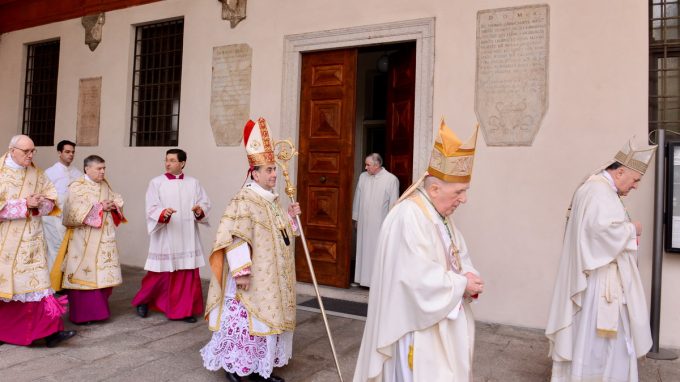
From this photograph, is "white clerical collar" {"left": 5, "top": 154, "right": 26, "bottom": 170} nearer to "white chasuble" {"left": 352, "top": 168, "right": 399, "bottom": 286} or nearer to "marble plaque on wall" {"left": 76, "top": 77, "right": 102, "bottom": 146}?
"white chasuble" {"left": 352, "top": 168, "right": 399, "bottom": 286}

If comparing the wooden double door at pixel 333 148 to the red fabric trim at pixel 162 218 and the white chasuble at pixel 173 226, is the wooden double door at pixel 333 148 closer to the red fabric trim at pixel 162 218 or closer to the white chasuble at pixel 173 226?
the white chasuble at pixel 173 226

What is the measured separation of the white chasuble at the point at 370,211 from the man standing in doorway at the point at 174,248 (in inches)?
88.5

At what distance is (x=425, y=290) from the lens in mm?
2369

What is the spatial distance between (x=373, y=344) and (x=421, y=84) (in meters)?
4.00

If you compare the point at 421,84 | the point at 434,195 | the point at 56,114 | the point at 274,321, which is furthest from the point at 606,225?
the point at 56,114

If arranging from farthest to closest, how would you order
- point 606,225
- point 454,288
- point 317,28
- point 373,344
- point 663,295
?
point 317,28, point 663,295, point 606,225, point 373,344, point 454,288

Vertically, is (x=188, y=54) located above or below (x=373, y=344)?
above

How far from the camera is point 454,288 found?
2.37 metres

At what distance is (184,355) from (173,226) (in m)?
1.65

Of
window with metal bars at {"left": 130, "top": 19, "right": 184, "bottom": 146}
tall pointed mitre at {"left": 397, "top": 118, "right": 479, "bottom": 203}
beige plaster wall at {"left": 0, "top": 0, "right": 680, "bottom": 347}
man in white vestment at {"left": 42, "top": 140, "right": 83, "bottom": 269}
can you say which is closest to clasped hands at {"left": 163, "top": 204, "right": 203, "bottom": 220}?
beige plaster wall at {"left": 0, "top": 0, "right": 680, "bottom": 347}

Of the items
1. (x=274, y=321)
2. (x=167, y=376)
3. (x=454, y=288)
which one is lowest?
(x=167, y=376)

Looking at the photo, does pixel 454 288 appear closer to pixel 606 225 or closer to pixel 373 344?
pixel 373 344

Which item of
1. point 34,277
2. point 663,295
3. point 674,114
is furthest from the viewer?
point 674,114

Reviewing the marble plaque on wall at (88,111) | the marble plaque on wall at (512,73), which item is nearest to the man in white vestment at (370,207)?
the marble plaque on wall at (512,73)
